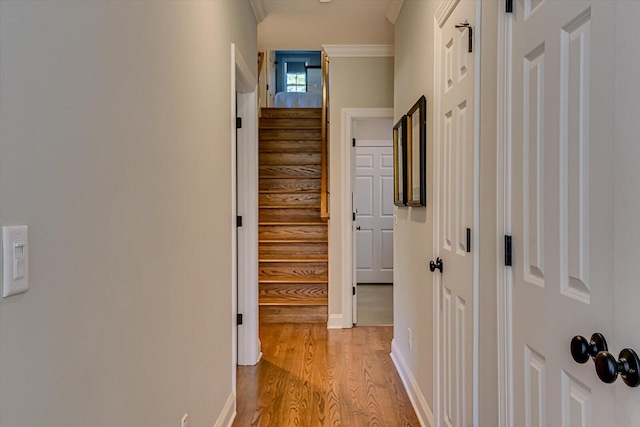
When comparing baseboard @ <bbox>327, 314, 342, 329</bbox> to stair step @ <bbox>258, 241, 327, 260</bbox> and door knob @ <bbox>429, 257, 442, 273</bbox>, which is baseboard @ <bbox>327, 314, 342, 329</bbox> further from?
door knob @ <bbox>429, 257, 442, 273</bbox>

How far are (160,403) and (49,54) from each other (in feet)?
3.48

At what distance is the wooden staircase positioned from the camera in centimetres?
430

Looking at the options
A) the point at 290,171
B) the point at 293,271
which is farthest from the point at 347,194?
the point at 290,171

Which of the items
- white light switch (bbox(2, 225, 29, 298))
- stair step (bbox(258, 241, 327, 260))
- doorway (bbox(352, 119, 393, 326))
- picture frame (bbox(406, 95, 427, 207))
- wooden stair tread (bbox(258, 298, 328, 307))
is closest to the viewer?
white light switch (bbox(2, 225, 29, 298))

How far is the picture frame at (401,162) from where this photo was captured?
273 cm

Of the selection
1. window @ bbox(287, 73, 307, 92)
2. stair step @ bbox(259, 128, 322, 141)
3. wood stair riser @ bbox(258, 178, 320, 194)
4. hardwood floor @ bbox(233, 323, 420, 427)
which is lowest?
hardwood floor @ bbox(233, 323, 420, 427)

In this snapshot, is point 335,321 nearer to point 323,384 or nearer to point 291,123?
point 323,384

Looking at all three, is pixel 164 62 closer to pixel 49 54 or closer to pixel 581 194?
pixel 49 54

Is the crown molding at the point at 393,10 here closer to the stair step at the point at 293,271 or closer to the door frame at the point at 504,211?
the door frame at the point at 504,211

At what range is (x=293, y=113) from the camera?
6.02 meters

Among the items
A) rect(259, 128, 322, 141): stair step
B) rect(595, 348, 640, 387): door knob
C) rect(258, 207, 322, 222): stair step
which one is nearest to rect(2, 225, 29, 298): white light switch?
rect(595, 348, 640, 387): door knob

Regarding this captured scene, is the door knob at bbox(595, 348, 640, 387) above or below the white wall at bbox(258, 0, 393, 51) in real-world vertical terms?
below

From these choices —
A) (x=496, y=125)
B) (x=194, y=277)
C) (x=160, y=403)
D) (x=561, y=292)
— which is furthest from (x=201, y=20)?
(x=561, y=292)

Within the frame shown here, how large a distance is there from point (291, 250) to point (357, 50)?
2120 millimetres
